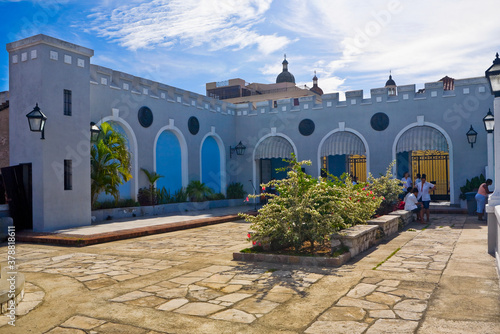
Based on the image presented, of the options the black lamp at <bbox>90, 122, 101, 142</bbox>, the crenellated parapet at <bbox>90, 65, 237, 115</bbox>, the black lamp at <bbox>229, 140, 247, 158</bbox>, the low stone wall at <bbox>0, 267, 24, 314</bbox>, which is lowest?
the low stone wall at <bbox>0, 267, 24, 314</bbox>

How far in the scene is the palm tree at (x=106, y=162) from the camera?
1319 centimetres

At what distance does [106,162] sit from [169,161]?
467 cm

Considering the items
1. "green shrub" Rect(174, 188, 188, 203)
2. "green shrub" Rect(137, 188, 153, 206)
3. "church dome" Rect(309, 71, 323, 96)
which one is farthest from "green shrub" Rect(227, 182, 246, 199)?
"church dome" Rect(309, 71, 323, 96)

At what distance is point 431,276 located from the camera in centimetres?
579

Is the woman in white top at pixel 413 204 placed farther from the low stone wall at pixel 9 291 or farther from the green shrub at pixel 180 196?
the low stone wall at pixel 9 291

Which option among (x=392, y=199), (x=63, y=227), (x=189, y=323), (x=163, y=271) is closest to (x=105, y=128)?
(x=63, y=227)

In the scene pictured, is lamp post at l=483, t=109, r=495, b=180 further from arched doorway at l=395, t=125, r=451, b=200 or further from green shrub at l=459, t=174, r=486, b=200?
arched doorway at l=395, t=125, r=451, b=200

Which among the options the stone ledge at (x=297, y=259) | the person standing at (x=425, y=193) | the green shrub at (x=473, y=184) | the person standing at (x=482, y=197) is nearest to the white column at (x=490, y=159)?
the green shrub at (x=473, y=184)

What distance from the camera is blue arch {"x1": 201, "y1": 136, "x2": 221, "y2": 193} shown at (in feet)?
66.5

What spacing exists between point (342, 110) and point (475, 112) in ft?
18.2

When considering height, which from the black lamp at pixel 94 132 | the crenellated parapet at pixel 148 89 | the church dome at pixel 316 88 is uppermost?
the church dome at pixel 316 88

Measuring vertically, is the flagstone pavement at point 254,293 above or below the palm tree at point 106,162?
below

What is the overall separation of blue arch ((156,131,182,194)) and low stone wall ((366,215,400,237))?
1013cm

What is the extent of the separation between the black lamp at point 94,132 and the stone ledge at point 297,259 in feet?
24.8
